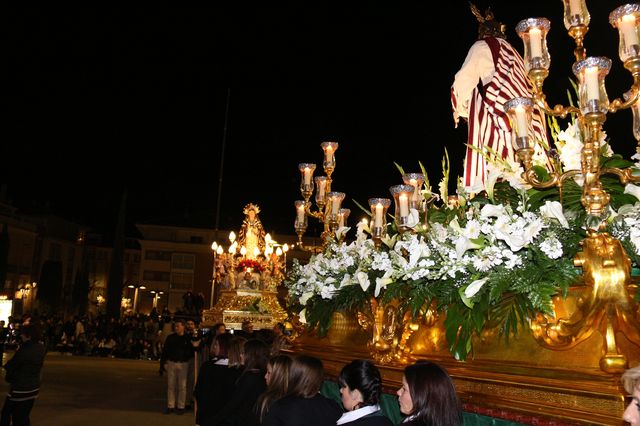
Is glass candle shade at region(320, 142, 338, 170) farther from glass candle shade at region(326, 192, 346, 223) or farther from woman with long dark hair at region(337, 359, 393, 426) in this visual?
woman with long dark hair at region(337, 359, 393, 426)

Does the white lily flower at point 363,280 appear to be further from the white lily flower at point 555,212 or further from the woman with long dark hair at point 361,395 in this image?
the white lily flower at point 555,212

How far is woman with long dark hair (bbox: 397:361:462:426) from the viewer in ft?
8.49

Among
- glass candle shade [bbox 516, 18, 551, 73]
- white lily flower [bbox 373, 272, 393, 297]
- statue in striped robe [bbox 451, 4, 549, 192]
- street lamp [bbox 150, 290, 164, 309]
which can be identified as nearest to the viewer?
glass candle shade [bbox 516, 18, 551, 73]

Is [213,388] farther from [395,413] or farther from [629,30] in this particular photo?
[629,30]

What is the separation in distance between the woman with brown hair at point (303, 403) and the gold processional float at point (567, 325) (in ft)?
1.34

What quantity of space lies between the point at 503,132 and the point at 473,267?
2537 mm

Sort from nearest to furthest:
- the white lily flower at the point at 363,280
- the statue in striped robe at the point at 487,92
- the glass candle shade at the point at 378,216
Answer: the white lily flower at the point at 363,280, the glass candle shade at the point at 378,216, the statue in striped robe at the point at 487,92

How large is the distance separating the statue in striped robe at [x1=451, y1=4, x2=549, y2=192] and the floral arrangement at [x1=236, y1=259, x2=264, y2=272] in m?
6.09

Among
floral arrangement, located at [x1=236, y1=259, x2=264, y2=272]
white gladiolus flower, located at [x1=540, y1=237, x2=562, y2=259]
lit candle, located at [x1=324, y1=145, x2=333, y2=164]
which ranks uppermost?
lit candle, located at [x1=324, y1=145, x2=333, y2=164]

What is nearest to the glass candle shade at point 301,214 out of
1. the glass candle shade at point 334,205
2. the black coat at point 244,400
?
the glass candle shade at point 334,205

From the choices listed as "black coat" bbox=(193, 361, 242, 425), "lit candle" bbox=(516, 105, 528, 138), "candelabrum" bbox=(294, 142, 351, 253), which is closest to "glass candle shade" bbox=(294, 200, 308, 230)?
"candelabrum" bbox=(294, 142, 351, 253)

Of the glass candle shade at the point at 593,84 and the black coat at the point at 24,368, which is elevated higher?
the glass candle shade at the point at 593,84

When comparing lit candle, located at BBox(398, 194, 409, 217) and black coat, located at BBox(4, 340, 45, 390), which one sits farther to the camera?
black coat, located at BBox(4, 340, 45, 390)

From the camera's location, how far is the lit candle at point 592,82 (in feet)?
9.14
